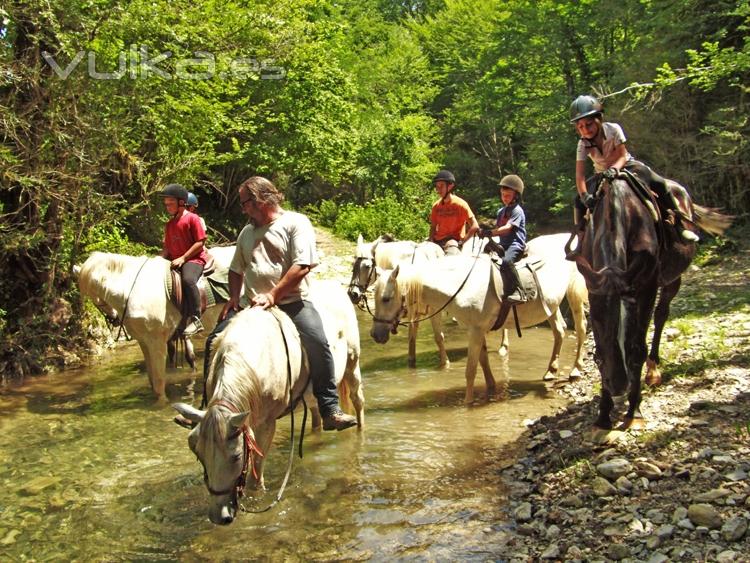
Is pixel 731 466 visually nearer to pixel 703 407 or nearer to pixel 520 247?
pixel 703 407

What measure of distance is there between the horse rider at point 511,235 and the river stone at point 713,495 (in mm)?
4658

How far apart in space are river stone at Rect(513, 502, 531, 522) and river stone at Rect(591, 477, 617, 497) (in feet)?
1.87

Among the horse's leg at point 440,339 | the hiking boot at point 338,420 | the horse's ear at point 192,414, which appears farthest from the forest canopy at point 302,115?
the horse's ear at point 192,414

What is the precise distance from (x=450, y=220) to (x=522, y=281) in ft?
10.2

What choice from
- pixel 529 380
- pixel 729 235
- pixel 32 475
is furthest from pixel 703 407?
pixel 729 235

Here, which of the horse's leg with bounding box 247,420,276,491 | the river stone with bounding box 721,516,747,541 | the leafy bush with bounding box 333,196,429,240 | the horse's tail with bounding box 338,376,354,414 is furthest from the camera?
the leafy bush with bounding box 333,196,429,240

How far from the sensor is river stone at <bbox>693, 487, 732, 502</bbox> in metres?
4.53

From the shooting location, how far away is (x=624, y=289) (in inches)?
209

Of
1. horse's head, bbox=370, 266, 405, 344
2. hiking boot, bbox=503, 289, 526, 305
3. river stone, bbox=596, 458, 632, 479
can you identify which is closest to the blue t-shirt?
hiking boot, bbox=503, 289, 526, 305

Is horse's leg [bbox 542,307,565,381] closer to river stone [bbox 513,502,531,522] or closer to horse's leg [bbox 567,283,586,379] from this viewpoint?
horse's leg [bbox 567,283,586,379]

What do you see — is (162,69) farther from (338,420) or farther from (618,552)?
(618,552)

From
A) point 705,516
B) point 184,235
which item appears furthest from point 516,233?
point 705,516

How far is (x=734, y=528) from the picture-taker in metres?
4.09

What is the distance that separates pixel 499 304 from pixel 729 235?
409 inches
